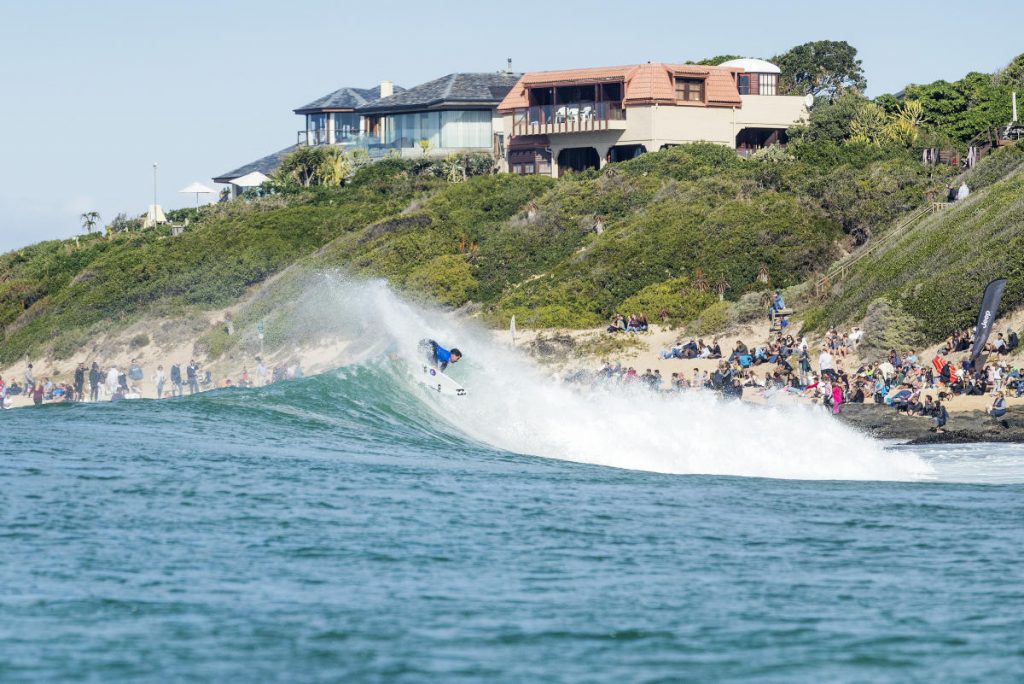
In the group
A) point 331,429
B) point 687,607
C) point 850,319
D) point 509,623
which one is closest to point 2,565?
point 509,623

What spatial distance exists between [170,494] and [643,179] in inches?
1665

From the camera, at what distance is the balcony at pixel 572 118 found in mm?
68875

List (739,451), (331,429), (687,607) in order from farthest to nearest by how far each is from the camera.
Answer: (331,429)
(739,451)
(687,607)

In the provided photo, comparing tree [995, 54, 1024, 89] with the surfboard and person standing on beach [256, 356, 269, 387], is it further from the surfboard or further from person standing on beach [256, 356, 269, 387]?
the surfboard

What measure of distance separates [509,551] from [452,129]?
199ft

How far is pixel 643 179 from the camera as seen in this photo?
62594 millimetres

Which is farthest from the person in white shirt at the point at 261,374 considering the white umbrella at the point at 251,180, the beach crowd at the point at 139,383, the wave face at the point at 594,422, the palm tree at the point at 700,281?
the white umbrella at the point at 251,180

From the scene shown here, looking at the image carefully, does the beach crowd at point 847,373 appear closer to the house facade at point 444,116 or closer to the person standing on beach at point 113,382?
the person standing on beach at point 113,382

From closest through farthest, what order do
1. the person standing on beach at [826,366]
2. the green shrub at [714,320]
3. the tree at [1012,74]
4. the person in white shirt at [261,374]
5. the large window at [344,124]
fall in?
1. the person standing on beach at [826,366]
2. the person in white shirt at [261,374]
3. the green shrub at [714,320]
4. the tree at [1012,74]
5. the large window at [344,124]

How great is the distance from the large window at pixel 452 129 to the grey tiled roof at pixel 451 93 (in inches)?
22.6

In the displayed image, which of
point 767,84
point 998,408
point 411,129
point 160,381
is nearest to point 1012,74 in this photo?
point 767,84

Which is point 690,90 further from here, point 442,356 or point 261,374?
point 442,356

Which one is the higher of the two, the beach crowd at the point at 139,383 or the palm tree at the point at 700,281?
the palm tree at the point at 700,281

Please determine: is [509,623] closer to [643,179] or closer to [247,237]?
[643,179]
